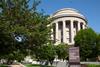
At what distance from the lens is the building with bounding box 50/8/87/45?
118 m

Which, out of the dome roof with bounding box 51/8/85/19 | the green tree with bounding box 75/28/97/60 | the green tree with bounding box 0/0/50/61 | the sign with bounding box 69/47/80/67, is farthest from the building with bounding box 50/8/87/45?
the sign with bounding box 69/47/80/67

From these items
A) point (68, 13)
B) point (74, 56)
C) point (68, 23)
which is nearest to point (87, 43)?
point (68, 13)

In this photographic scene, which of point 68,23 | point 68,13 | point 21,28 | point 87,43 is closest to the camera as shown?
point 21,28

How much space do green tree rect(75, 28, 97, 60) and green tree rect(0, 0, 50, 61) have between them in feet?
182

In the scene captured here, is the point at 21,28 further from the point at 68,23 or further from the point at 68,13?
the point at 68,23

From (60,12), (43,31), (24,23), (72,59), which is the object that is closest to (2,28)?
(24,23)

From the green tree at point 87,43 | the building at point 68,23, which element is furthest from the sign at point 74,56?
the building at point 68,23

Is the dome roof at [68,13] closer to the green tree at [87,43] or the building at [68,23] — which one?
the building at [68,23]

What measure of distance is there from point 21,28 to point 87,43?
205 ft

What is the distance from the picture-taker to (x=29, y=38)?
1066 inches

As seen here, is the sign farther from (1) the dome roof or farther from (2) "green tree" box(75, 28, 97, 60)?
(1) the dome roof

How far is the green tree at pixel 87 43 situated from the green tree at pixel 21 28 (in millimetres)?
55622

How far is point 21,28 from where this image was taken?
25.3 m

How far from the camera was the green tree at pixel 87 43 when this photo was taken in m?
83.3
